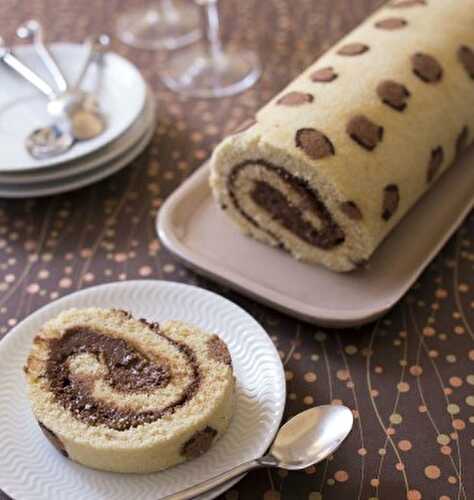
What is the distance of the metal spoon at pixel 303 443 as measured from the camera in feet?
2.82

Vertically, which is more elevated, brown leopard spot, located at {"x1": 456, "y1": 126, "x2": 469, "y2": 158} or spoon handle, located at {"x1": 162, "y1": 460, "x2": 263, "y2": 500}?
brown leopard spot, located at {"x1": 456, "y1": 126, "x2": 469, "y2": 158}

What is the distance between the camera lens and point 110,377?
37.2 inches

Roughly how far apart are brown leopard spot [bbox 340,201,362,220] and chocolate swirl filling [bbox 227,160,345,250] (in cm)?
3

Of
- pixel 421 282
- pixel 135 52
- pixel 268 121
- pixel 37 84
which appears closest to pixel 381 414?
pixel 421 282

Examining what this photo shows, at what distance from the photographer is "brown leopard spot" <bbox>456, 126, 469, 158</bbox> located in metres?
1.29

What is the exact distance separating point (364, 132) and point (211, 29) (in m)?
0.66

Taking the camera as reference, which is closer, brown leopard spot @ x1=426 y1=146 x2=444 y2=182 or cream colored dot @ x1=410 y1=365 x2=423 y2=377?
cream colored dot @ x1=410 y1=365 x2=423 y2=377

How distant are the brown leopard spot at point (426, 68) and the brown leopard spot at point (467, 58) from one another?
0.06 meters

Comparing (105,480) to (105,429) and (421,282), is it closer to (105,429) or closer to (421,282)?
(105,429)

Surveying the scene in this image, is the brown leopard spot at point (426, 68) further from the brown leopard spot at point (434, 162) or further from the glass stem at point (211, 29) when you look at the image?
the glass stem at point (211, 29)

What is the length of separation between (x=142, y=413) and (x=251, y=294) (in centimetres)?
30

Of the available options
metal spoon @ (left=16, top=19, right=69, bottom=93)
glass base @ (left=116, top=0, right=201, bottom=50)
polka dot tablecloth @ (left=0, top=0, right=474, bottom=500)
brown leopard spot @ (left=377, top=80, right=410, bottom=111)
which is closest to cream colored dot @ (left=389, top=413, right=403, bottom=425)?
polka dot tablecloth @ (left=0, top=0, right=474, bottom=500)

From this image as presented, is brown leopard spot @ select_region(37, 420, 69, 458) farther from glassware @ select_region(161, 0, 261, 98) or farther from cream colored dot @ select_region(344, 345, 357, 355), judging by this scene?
glassware @ select_region(161, 0, 261, 98)

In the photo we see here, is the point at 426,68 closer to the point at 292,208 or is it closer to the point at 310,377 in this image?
the point at 292,208
